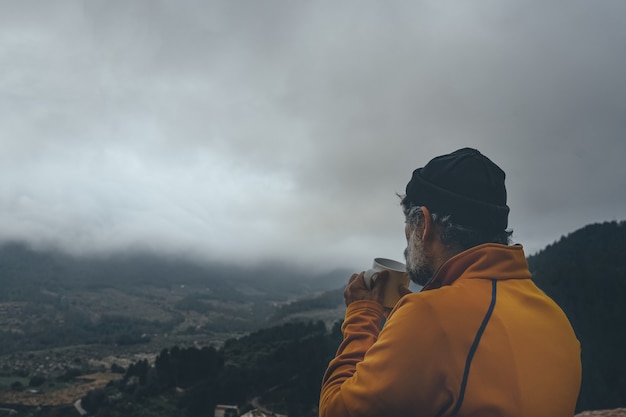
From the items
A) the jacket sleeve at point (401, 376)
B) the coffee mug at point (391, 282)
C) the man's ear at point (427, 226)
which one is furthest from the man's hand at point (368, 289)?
the jacket sleeve at point (401, 376)

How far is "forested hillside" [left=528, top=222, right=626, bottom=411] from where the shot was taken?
99.1ft

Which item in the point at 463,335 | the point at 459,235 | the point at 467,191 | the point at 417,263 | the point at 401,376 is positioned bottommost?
the point at 401,376

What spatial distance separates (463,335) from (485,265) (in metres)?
0.44

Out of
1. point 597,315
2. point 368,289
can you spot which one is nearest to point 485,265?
point 368,289

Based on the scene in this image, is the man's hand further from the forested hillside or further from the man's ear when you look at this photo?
the forested hillside

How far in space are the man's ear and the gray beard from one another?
5 centimetres

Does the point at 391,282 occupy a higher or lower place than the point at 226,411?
higher

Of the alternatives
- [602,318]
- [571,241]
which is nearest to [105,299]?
[571,241]

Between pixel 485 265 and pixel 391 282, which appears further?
pixel 391 282

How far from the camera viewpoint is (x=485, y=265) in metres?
2.30

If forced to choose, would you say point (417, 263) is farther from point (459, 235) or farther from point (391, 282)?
point (459, 235)

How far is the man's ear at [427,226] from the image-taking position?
2557 millimetres

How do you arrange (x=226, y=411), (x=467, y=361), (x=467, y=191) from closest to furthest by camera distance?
(x=467, y=361) → (x=467, y=191) → (x=226, y=411)

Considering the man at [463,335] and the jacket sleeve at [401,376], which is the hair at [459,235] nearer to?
the man at [463,335]
